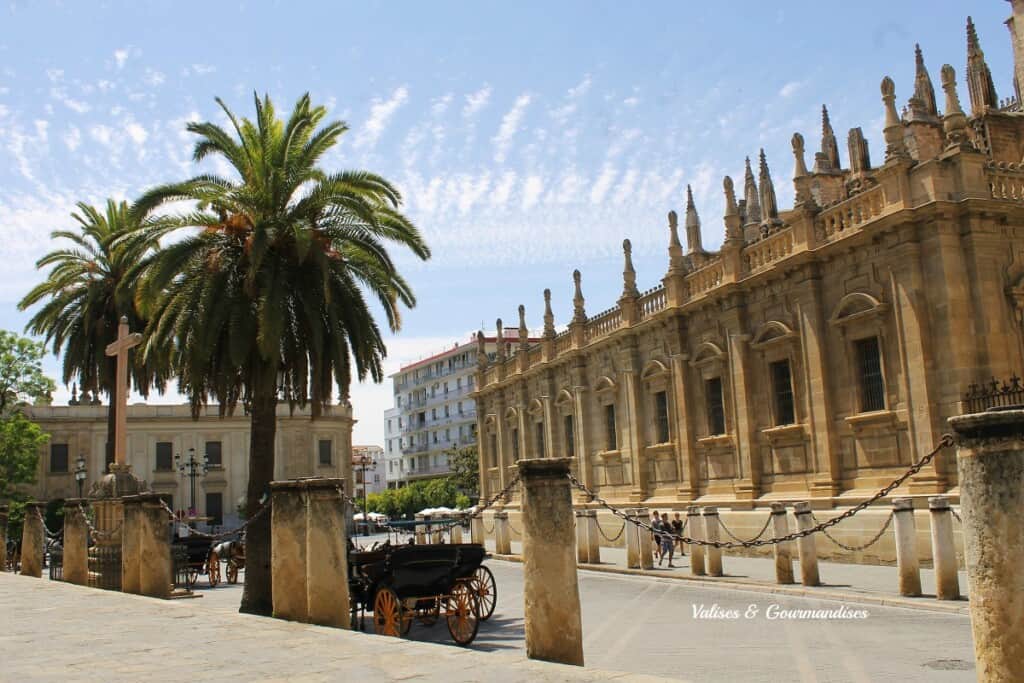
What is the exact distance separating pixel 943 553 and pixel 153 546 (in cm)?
1156

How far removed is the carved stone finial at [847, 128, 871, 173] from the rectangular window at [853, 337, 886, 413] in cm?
943

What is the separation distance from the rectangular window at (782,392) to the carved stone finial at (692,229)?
5973 millimetres

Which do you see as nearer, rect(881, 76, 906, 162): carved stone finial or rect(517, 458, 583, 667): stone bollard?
rect(517, 458, 583, 667): stone bollard

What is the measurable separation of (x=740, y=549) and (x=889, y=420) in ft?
19.5

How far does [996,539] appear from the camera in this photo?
528cm

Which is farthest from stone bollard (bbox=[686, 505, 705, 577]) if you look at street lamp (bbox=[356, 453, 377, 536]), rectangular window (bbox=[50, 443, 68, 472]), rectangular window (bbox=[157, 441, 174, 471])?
rectangular window (bbox=[50, 443, 68, 472])

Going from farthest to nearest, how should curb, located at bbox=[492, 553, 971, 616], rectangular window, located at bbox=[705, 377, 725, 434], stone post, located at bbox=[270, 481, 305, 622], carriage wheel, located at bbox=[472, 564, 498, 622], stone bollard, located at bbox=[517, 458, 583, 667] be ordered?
1. rectangular window, located at bbox=[705, 377, 725, 434]
2. carriage wheel, located at bbox=[472, 564, 498, 622]
3. curb, located at bbox=[492, 553, 971, 616]
4. stone post, located at bbox=[270, 481, 305, 622]
5. stone bollard, located at bbox=[517, 458, 583, 667]

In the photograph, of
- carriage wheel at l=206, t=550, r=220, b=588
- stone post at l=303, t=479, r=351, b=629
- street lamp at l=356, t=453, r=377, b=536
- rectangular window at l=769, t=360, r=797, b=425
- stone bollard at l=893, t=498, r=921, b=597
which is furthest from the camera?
street lamp at l=356, t=453, r=377, b=536

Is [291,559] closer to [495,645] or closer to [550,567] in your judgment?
[495,645]

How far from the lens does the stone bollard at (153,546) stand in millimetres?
14297

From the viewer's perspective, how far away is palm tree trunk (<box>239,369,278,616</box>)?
1545cm

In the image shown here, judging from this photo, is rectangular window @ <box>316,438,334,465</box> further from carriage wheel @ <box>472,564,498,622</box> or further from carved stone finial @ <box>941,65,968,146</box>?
carved stone finial @ <box>941,65,968,146</box>

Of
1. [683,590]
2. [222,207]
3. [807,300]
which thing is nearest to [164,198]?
[222,207]

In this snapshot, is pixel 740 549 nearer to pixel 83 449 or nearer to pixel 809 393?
pixel 809 393
